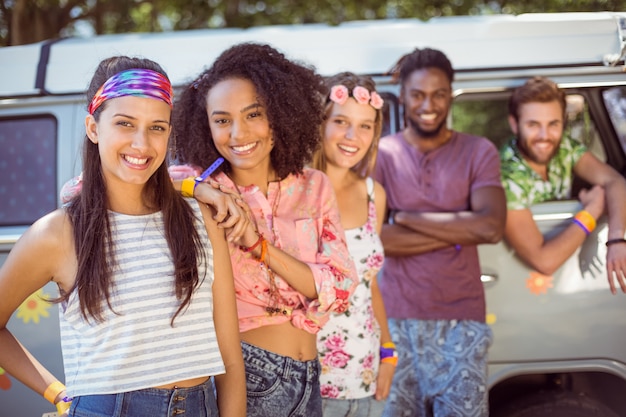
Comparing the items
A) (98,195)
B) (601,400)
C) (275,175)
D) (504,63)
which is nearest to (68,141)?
(275,175)

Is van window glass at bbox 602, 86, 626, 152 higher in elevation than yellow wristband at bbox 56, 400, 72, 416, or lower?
higher

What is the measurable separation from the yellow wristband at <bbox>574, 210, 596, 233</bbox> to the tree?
499 centimetres

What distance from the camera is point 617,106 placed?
13.0 ft

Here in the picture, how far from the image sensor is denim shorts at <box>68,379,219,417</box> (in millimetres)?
2010

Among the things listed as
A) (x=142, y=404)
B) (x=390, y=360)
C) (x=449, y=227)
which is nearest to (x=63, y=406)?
(x=142, y=404)

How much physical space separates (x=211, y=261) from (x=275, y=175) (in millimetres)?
629

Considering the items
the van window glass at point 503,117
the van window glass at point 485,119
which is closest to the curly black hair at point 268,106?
the van window glass at point 503,117

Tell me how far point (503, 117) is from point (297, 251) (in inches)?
120

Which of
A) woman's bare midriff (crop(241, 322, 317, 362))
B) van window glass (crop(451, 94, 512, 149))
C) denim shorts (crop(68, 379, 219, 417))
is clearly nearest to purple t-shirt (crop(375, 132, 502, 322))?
van window glass (crop(451, 94, 512, 149))

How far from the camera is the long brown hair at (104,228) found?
2051mm

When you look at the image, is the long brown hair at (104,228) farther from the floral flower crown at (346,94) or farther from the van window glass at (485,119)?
the van window glass at (485,119)

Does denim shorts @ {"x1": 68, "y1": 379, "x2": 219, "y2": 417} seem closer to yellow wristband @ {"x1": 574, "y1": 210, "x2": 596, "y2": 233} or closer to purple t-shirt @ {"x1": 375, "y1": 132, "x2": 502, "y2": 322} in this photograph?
purple t-shirt @ {"x1": 375, "y1": 132, "x2": 502, "y2": 322}

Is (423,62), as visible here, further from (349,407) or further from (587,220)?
(349,407)

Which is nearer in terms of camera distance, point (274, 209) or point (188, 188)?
point (188, 188)
